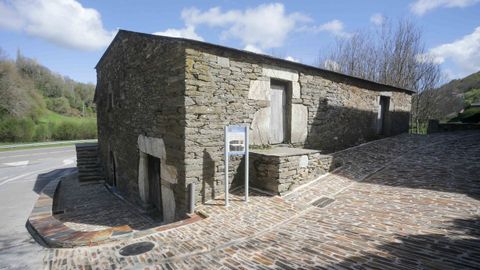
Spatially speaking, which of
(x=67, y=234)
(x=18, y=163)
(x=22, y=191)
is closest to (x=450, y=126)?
(x=67, y=234)

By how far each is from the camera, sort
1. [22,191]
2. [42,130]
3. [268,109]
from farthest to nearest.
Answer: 1. [42,130]
2. [22,191]
3. [268,109]

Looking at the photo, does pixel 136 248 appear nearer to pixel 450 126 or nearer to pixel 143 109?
pixel 143 109

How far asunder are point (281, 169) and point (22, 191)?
10294 mm

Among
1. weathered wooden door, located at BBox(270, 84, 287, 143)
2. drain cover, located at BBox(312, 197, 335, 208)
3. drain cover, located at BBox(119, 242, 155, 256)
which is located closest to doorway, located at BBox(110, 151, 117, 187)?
weathered wooden door, located at BBox(270, 84, 287, 143)

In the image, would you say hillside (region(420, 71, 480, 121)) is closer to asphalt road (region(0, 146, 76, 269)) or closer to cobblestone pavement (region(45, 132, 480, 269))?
cobblestone pavement (region(45, 132, 480, 269))

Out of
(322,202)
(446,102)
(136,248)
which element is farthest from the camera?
(446,102)

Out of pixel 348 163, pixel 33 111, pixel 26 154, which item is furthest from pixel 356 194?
pixel 33 111

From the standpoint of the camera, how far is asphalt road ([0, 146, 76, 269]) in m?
3.93

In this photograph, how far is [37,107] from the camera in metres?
29.1

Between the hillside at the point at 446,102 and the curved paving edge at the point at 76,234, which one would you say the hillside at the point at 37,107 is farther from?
the hillside at the point at 446,102

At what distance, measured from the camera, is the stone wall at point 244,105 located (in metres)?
5.39

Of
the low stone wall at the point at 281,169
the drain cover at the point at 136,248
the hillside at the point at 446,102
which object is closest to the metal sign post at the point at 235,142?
the low stone wall at the point at 281,169

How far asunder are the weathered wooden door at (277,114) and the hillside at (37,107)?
88.3 ft

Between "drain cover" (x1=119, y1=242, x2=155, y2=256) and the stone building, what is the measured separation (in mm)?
1452
